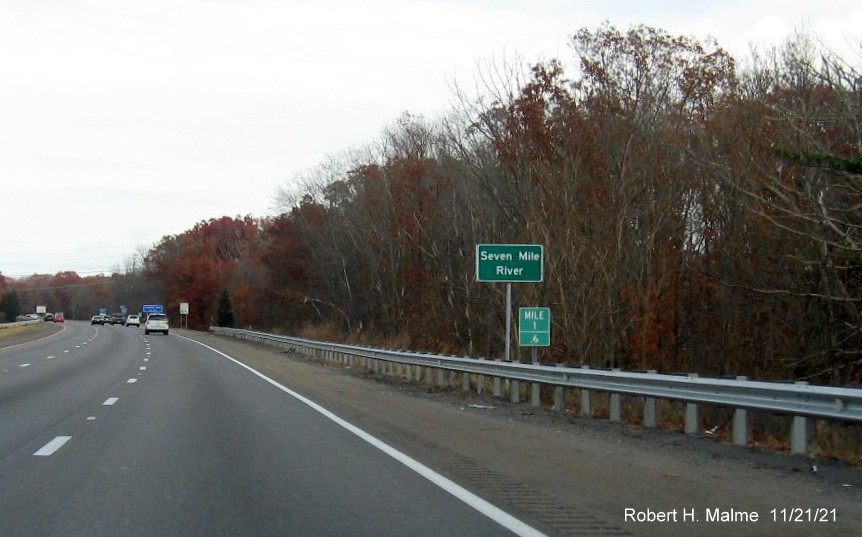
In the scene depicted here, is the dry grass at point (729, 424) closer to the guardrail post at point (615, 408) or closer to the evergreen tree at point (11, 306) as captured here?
the guardrail post at point (615, 408)

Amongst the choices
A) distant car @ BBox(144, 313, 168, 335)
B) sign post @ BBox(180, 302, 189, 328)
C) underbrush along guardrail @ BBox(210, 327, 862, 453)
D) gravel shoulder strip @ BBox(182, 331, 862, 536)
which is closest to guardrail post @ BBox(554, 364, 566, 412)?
underbrush along guardrail @ BBox(210, 327, 862, 453)

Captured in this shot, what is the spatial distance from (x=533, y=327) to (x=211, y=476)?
12.9 metres

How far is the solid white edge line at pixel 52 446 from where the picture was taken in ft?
39.5

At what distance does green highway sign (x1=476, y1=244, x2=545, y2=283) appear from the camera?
25219mm

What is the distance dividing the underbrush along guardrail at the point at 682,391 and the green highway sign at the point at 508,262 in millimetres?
2433

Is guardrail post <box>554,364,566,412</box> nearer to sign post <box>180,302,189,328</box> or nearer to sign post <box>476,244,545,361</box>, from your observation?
sign post <box>476,244,545,361</box>

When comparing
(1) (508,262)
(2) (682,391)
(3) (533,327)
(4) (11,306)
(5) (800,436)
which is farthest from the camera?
(4) (11,306)

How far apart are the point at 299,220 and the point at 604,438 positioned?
6795 centimetres

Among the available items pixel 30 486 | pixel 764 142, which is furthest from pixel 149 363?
pixel 30 486

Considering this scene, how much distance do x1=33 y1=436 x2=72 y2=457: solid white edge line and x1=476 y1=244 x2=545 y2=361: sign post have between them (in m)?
13.1

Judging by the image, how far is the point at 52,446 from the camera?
12.8 m

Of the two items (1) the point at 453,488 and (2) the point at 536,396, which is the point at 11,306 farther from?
(1) the point at 453,488

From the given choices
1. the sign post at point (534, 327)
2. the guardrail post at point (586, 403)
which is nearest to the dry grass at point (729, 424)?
the guardrail post at point (586, 403)

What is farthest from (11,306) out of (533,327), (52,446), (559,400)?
(52,446)
